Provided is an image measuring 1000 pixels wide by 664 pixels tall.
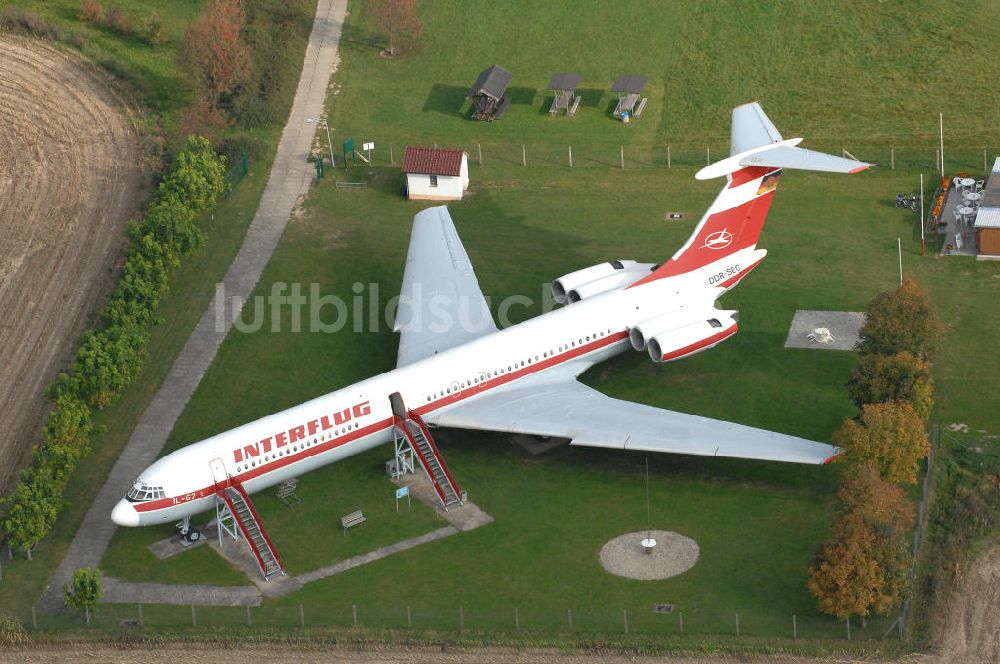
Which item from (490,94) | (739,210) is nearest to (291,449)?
(739,210)

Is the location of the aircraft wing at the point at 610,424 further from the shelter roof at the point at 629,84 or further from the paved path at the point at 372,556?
the shelter roof at the point at 629,84

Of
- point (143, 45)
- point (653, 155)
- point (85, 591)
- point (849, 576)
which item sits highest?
point (143, 45)

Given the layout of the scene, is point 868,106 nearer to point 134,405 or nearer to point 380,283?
point 380,283

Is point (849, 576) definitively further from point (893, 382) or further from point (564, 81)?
point (564, 81)

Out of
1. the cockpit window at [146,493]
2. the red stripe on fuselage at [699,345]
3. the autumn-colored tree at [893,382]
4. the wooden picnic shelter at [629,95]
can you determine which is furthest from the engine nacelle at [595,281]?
the wooden picnic shelter at [629,95]

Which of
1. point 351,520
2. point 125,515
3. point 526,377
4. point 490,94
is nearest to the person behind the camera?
point 125,515

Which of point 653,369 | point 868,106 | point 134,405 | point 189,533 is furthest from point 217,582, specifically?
point 868,106
